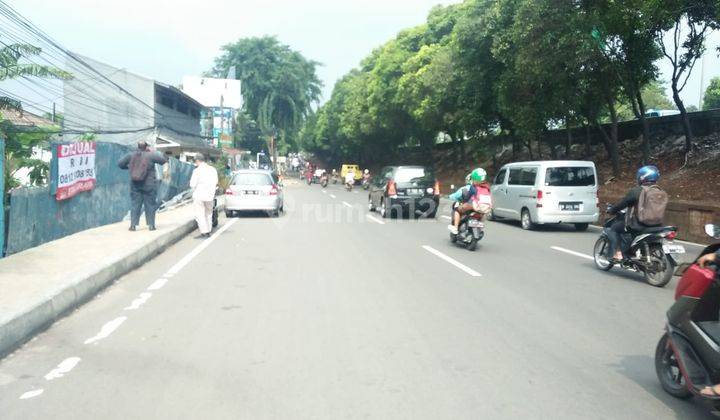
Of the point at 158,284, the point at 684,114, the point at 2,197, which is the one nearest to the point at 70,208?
the point at 2,197

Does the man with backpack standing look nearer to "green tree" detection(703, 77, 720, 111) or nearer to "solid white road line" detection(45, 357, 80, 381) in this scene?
"solid white road line" detection(45, 357, 80, 381)

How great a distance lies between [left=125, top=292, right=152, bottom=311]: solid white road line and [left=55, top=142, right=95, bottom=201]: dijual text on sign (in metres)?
4.31

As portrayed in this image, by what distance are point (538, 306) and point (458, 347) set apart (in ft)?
6.85

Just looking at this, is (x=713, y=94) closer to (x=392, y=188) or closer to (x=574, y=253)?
(x=392, y=188)

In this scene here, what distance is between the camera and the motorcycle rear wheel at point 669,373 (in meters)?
4.46

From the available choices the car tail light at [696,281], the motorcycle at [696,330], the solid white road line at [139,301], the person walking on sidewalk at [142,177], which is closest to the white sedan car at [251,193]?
the person walking on sidewalk at [142,177]

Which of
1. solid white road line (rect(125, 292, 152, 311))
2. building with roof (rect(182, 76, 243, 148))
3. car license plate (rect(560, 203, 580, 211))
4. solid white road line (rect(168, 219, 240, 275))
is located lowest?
solid white road line (rect(168, 219, 240, 275))

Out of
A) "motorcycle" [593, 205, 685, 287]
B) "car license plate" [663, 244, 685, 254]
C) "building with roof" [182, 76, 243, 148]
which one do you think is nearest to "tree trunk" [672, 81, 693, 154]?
"motorcycle" [593, 205, 685, 287]

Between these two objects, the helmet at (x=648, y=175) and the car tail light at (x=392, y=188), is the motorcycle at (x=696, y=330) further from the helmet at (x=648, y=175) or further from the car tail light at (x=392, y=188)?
the car tail light at (x=392, y=188)

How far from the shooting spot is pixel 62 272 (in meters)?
8.09

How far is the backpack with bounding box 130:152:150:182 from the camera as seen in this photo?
12.7 m

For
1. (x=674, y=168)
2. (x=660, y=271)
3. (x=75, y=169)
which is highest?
(x=674, y=168)

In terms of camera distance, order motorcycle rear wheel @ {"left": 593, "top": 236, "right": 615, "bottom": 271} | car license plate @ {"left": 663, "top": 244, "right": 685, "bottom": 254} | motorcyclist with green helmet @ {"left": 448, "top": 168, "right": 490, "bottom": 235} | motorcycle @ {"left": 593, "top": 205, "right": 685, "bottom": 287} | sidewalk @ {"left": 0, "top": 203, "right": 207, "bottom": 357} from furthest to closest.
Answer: motorcyclist with green helmet @ {"left": 448, "top": 168, "right": 490, "bottom": 235} → motorcycle rear wheel @ {"left": 593, "top": 236, "right": 615, "bottom": 271} → motorcycle @ {"left": 593, "top": 205, "right": 685, "bottom": 287} → car license plate @ {"left": 663, "top": 244, "right": 685, "bottom": 254} → sidewalk @ {"left": 0, "top": 203, "right": 207, "bottom": 357}

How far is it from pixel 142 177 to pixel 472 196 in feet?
21.4
